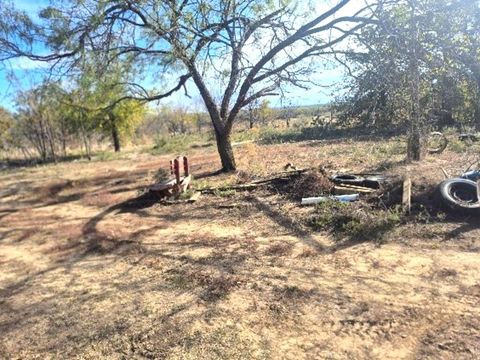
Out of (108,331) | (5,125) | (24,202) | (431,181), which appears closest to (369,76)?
(431,181)

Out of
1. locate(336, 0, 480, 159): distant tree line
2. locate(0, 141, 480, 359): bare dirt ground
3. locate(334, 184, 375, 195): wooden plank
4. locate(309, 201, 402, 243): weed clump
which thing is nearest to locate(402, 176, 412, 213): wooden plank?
locate(309, 201, 402, 243): weed clump

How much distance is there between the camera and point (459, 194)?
768cm

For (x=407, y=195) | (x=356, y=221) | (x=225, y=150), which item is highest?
(x=225, y=150)

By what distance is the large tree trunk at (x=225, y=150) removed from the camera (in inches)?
517

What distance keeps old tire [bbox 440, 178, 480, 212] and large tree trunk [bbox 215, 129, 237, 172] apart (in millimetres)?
6786

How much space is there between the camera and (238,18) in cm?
1080

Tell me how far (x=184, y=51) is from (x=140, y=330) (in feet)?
20.8

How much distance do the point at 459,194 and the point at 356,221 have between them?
1950 millimetres

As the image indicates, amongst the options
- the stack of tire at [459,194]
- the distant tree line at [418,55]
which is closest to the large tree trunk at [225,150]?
the distant tree line at [418,55]

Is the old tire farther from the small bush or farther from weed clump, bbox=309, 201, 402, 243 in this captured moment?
the small bush

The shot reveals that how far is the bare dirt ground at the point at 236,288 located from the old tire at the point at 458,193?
359 millimetres

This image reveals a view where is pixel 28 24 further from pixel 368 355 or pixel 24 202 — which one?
pixel 368 355

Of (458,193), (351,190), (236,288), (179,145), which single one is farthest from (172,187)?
(179,145)

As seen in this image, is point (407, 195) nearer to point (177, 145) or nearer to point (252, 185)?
point (252, 185)
